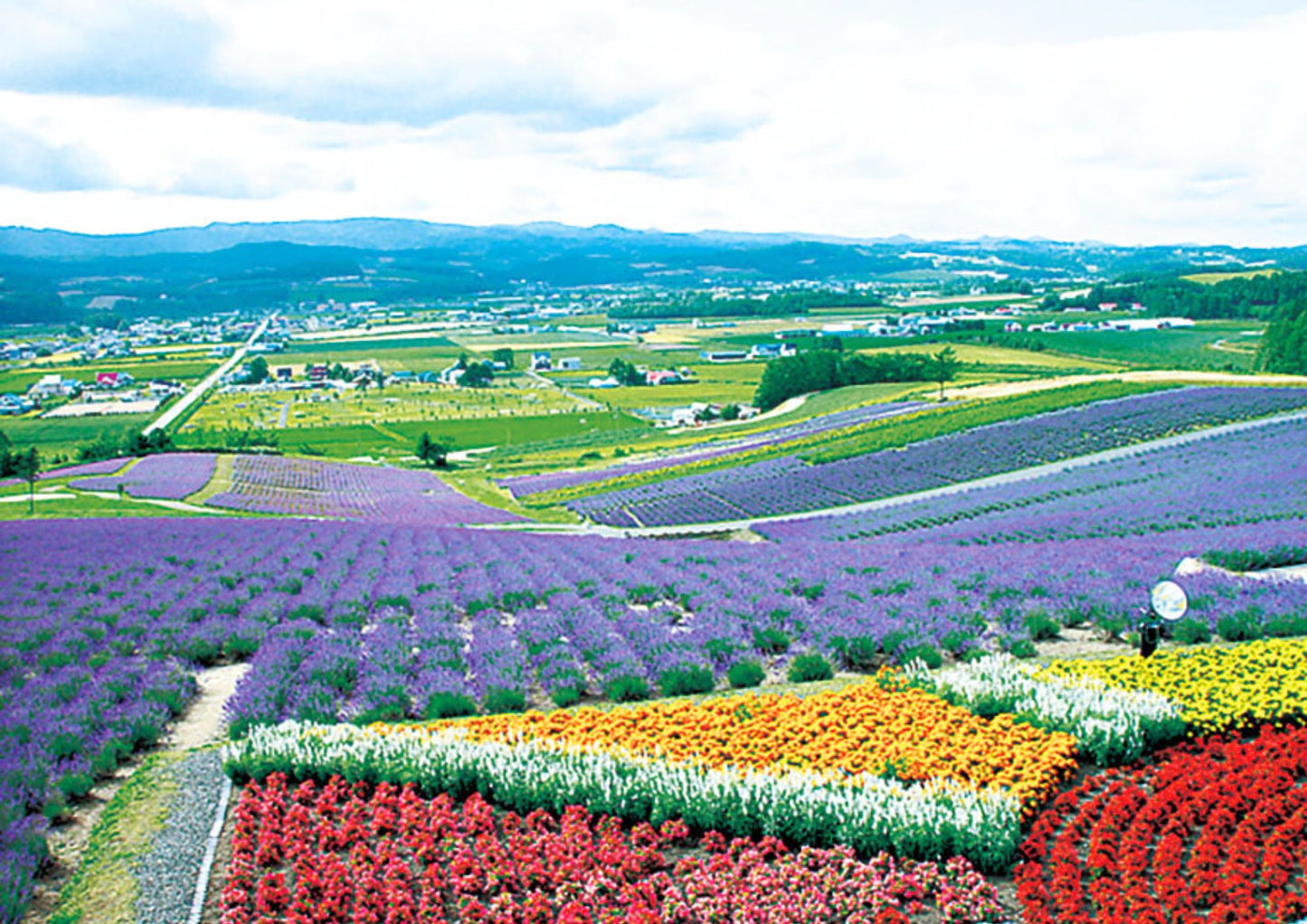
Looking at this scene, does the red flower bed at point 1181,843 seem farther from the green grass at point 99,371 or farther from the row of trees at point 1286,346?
the green grass at point 99,371

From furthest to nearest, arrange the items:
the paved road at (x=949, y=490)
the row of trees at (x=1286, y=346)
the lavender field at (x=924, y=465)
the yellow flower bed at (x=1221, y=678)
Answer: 1. the row of trees at (x=1286, y=346)
2. the lavender field at (x=924, y=465)
3. the paved road at (x=949, y=490)
4. the yellow flower bed at (x=1221, y=678)

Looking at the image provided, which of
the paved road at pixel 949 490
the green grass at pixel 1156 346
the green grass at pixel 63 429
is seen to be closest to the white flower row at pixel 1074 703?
the paved road at pixel 949 490

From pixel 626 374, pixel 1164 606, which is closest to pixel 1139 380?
pixel 1164 606

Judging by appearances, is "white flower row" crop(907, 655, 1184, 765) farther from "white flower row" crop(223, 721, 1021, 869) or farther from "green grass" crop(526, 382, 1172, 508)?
"green grass" crop(526, 382, 1172, 508)

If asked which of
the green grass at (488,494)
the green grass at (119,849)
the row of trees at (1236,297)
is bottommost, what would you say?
the green grass at (488,494)

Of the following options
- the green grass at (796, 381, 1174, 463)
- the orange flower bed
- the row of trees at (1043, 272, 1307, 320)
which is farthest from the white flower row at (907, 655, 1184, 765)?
the row of trees at (1043, 272, 1307, 320)

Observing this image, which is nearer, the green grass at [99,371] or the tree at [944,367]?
the tree at [944,367]

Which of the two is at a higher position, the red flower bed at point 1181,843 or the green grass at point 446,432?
the red flower bed at point 1181,843

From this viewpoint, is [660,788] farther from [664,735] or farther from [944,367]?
[944,367]
